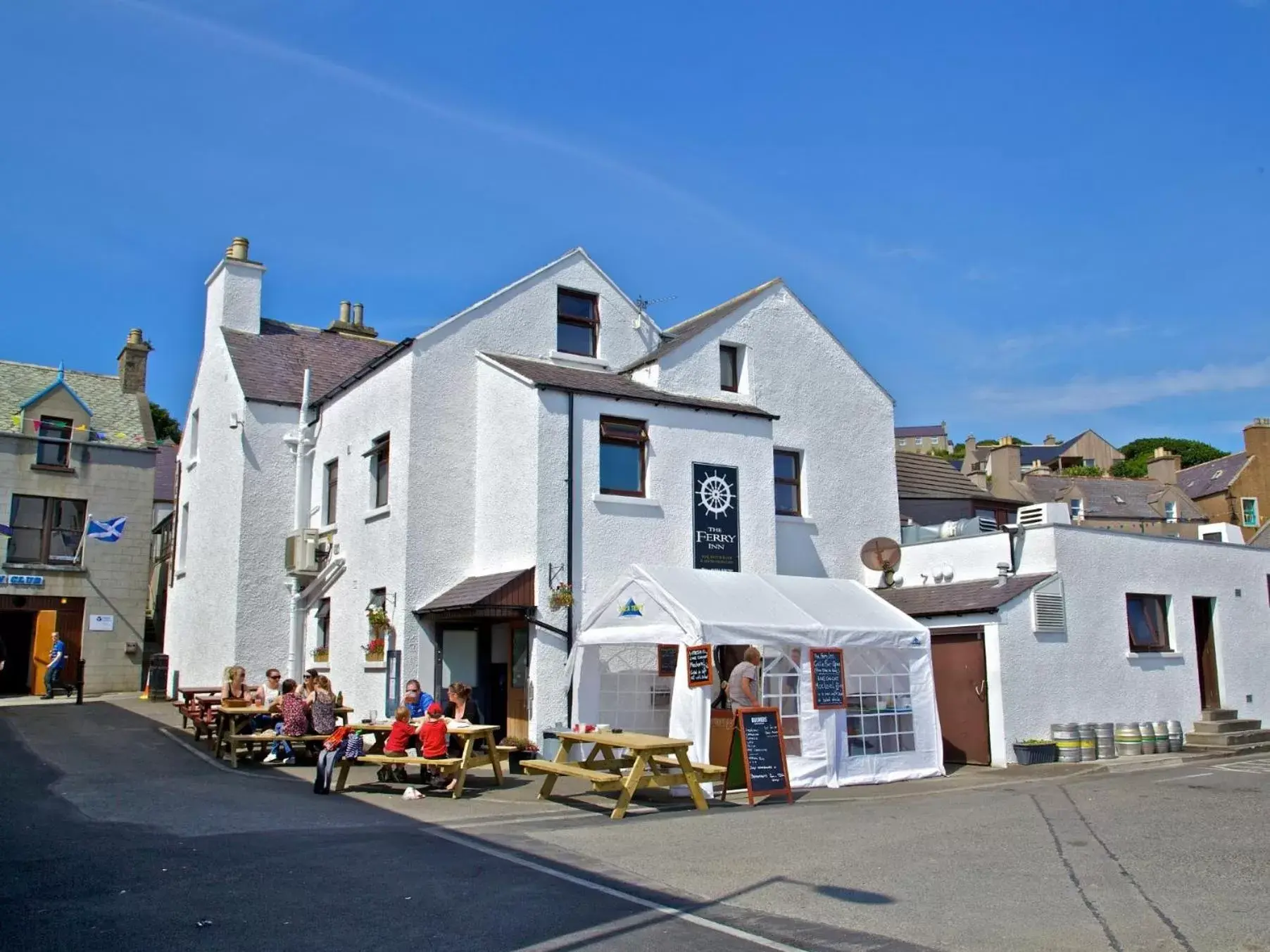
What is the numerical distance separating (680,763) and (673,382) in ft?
26.9

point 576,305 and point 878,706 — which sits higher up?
point 576,305

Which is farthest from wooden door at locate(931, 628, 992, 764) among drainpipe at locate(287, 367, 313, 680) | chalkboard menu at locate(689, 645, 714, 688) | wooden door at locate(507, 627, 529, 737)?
drainpipe at locate(287, 367, 313, 680)

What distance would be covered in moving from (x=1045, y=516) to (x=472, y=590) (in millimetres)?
9459

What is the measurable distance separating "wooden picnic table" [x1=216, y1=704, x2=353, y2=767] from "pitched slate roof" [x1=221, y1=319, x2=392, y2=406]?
27.2 ft

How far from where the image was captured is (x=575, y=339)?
1962 cm

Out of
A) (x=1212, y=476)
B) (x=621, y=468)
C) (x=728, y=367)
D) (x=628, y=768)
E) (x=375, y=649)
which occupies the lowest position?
(x=628, y=768)

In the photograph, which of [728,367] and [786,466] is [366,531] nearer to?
[728,367]

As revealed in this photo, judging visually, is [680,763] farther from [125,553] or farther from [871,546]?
[125,553]

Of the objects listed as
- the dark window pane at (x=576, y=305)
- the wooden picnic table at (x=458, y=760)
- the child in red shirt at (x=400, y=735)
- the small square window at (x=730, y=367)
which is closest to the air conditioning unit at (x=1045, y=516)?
the small square window at (x=730, y=367)

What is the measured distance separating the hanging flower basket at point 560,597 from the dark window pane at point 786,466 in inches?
220

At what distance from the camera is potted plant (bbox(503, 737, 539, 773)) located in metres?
15.4

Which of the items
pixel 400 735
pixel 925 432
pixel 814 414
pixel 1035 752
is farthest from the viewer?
pixel 925 432

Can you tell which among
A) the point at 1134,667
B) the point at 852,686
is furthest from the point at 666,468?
the point at 1134,667

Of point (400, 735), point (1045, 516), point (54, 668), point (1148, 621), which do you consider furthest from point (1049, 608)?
point (54, 668)
